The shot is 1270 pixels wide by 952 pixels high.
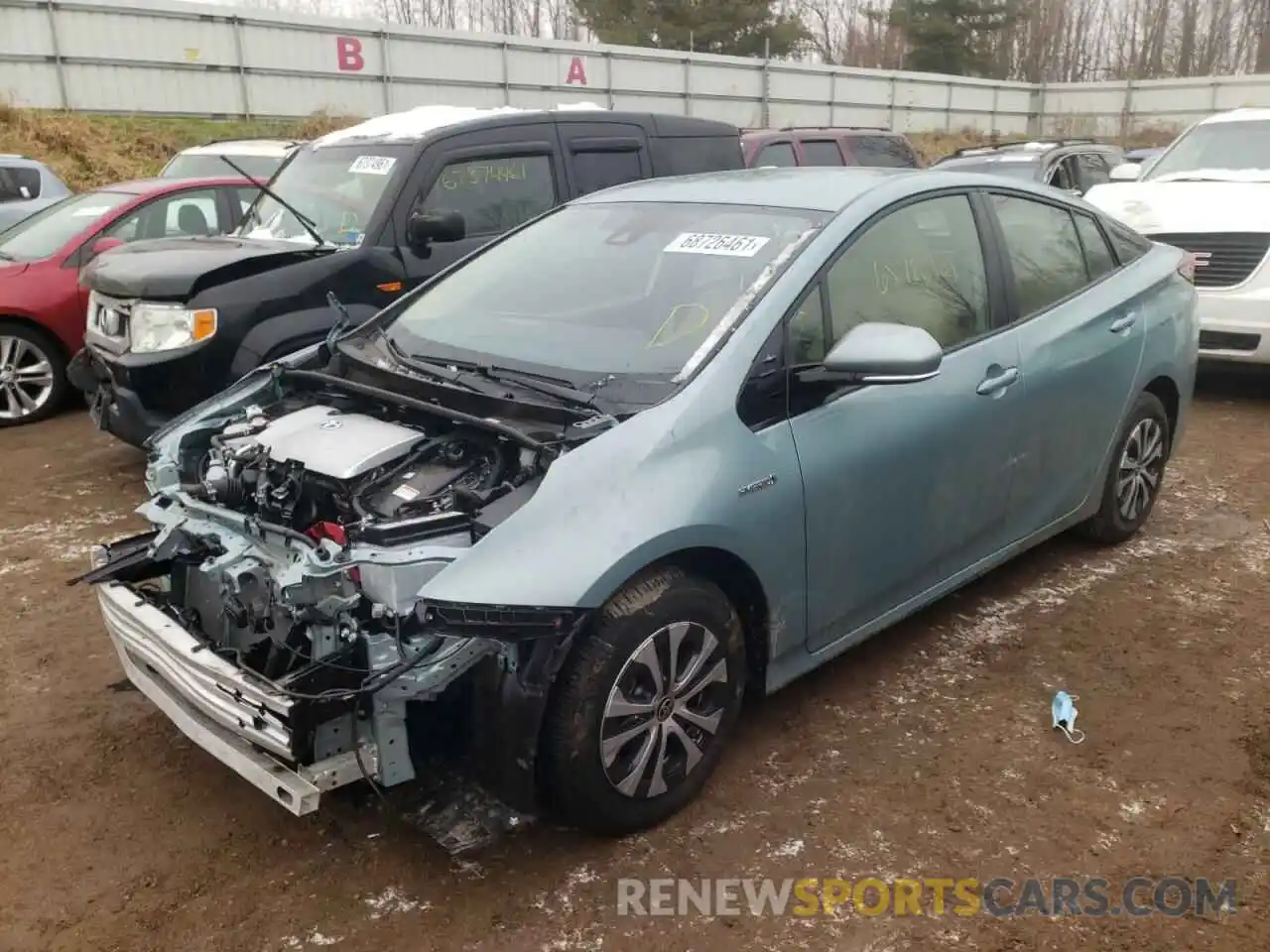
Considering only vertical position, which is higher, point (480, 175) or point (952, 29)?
point (952, 29)

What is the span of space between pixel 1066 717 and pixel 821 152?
9.12 m

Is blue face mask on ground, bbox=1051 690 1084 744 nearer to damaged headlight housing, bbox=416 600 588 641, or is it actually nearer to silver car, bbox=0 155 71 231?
damaged headlight housing, bbox=416 600 588 641

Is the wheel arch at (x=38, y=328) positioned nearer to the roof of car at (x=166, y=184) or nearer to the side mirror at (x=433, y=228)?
the roof of car at (x=166, y=184)

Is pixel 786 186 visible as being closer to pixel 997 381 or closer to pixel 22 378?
pixel 997 381

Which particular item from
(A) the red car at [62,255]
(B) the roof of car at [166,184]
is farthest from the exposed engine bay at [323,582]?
(B) the roof of car at [166,184]

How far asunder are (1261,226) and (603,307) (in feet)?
19.9

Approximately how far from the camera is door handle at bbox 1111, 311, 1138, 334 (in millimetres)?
4402

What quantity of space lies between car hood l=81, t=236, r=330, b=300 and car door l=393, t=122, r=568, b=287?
1.86ft

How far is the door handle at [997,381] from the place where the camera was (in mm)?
3711

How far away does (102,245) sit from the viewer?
7617 millimetres

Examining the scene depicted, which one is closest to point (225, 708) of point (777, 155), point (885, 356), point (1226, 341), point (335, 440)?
point (335, 440)

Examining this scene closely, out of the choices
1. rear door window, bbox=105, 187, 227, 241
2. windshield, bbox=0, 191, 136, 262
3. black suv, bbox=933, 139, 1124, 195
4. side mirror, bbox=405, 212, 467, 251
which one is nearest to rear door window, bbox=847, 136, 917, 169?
black suv, bbox=933, 139, 1124, 195

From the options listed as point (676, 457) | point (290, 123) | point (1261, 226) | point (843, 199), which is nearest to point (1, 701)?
point (676, 457)

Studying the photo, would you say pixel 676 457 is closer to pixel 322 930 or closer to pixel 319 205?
pixel 322 930
